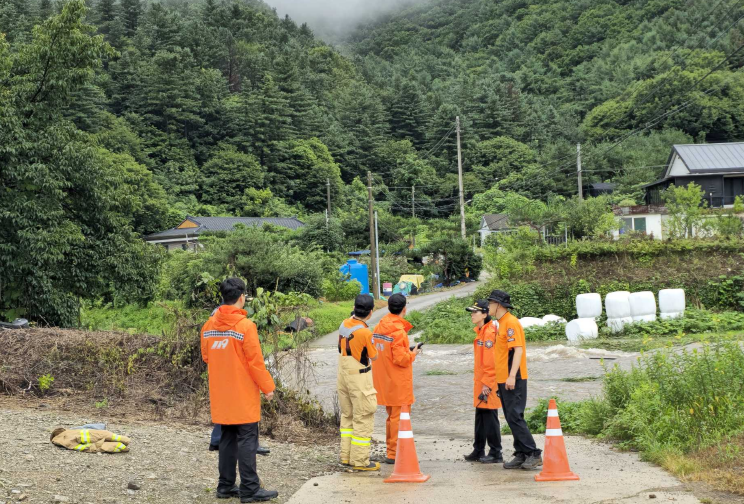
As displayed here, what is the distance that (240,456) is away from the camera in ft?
20.6

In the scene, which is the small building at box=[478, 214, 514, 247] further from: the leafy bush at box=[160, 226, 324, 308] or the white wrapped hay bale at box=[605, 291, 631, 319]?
the white wrapped hay bale at box=[605, 291, 631, 319]

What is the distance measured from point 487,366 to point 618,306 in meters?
14.5

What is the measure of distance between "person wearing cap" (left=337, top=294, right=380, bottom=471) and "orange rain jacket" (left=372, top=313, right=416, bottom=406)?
1.12ft

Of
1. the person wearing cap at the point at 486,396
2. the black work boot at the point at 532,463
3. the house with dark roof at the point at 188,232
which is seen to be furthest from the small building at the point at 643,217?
the black work boot at the point at 532,463

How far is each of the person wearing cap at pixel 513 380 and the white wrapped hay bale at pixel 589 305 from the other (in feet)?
49.5

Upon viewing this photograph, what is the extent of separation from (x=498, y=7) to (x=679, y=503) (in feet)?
526

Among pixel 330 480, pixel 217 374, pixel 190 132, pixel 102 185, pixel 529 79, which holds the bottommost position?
pixel 330 480

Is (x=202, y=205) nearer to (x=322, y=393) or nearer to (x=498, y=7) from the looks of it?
(x=322, y=393)

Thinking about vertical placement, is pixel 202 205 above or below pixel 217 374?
above

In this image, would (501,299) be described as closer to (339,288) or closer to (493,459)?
(493,459)

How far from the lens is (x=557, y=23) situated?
12825 cm

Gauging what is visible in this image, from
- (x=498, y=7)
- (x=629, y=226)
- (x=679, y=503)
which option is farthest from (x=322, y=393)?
(x=498, y=7)

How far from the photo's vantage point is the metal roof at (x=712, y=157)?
5116 centimetres

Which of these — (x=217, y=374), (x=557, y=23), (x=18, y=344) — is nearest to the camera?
(x=217, y=374)
